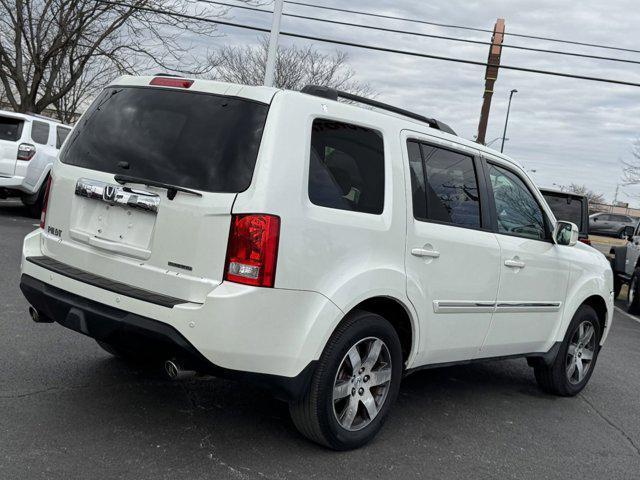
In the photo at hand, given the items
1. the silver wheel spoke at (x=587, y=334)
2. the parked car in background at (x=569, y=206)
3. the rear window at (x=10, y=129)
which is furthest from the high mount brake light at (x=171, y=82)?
the rear window at (x=10, y=129)

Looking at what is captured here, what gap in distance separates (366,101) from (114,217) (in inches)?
64.4

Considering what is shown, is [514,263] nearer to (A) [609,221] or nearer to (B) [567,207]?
(B) [567,207]

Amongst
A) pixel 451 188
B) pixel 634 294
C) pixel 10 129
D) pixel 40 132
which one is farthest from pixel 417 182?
pixel 40 132

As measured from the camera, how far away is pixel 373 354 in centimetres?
382

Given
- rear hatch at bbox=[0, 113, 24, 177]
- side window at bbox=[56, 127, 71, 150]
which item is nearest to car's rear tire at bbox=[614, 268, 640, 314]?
side window at bbox=[56, 127, 71, 150]

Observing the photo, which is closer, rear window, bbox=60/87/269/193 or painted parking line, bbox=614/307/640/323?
rear window, bbox=60/87/269/193

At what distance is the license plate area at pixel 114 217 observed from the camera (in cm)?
343

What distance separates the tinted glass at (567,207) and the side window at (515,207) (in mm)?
6245

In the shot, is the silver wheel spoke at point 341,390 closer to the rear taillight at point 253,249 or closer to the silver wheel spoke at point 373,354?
the silver wheel spoke at point 373,354

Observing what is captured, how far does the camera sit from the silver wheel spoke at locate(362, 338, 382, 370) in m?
3.81

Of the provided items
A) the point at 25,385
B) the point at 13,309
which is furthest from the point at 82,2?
the point at 25,385

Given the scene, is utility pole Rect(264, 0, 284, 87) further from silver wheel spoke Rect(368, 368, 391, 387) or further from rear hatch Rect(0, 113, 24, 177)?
silver wheel spoke Rect(368, 368, 391, 387)

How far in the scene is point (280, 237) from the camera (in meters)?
3.21

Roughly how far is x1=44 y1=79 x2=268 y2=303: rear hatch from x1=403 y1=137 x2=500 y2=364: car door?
113cm
